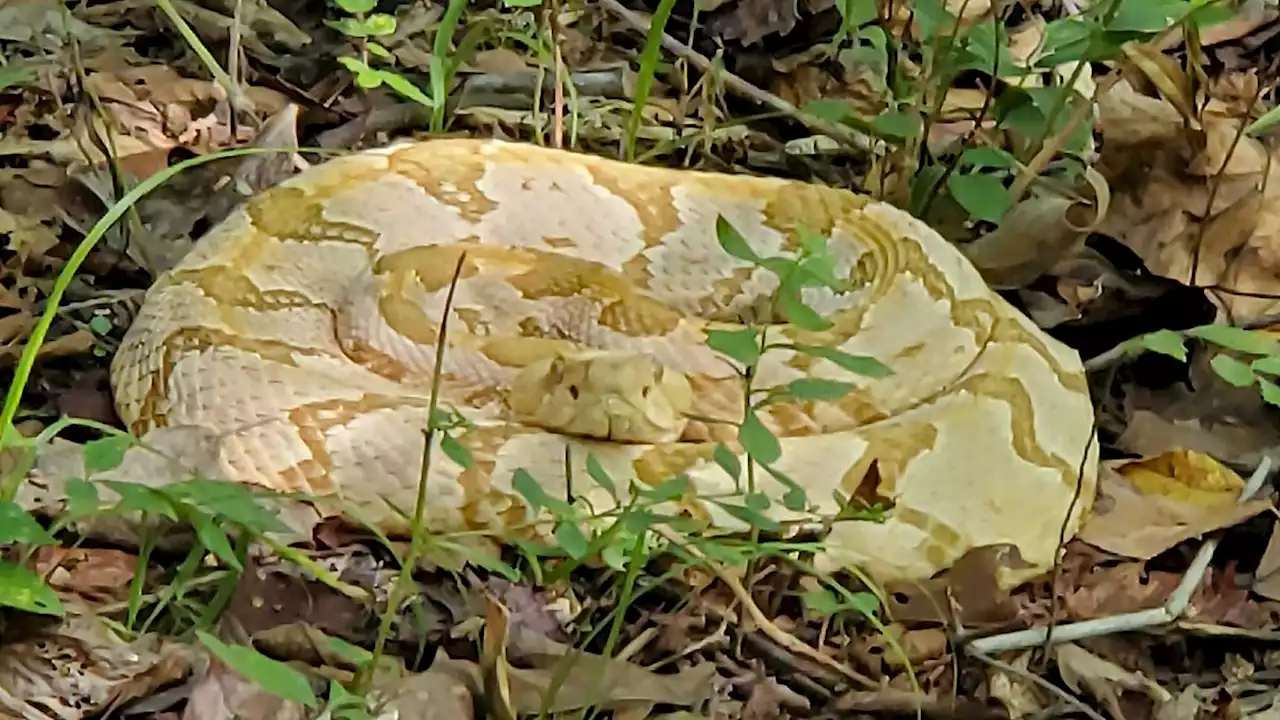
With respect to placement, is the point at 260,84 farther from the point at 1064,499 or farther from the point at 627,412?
the point at 1064,499

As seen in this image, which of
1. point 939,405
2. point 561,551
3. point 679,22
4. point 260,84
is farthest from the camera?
point 679,22

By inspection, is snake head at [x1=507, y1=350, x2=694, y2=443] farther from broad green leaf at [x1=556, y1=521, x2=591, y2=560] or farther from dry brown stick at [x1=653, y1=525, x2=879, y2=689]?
broad green leaf at [x1=556, y1=521, x2=591, y2=560]

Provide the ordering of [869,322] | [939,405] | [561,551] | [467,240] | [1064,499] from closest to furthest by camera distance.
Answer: [561,551] < [1064,499] < [939,405] < [869,322] < [467,240]

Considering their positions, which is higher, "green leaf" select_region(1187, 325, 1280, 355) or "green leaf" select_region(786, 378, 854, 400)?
"green leaf" select_region(786, 378, 854, 400)

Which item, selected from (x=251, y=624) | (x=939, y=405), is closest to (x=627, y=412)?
(x=939, y=405)

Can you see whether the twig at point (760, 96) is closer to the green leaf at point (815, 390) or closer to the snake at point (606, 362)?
the snake at point (606, 362)

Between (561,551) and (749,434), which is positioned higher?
(749,434)

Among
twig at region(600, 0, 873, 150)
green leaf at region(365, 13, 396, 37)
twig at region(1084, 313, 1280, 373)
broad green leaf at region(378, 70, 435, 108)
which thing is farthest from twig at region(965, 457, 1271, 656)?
green leaf at region(365, 13, 396, 37)

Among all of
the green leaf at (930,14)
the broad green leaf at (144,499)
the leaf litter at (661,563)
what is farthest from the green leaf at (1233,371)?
the broad green leaf at (144,499)
